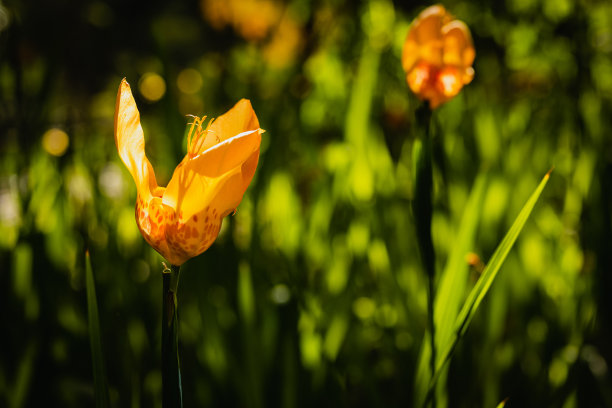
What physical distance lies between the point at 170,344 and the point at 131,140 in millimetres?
150

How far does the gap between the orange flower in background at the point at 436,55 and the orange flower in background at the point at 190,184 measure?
Answer: 0.84ft

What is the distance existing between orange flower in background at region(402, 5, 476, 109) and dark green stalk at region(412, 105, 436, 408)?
0.06 meters

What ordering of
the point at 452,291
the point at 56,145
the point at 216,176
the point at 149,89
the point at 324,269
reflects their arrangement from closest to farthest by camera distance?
the point at 216,176
the point at 452,291
the point at 324,269
the point at 149,89
the point at 56,145

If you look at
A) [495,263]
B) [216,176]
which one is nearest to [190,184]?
[216,176]

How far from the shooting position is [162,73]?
0.81 metres

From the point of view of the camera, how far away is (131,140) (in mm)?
387

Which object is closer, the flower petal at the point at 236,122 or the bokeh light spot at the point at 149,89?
the flower petal at the point at 236,122

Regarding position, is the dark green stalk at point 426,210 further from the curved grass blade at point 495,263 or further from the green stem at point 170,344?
the green stem at point 170,344

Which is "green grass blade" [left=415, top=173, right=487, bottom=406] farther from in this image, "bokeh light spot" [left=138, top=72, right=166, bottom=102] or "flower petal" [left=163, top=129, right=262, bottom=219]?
"bokeh light spot" [left=138, top=72, right=166, bottom=102]

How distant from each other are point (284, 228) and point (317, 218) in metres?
0.15

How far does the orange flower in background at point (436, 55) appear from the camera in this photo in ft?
1.89

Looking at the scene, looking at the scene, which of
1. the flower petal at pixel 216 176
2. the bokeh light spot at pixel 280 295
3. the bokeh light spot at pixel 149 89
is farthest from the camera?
the bokeh light spot at pixel 149 89

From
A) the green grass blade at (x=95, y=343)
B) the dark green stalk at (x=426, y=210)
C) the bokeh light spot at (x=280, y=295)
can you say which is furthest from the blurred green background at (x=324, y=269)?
the green grass blade at (x=95, y=343)

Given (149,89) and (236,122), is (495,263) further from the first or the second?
(149,89)
